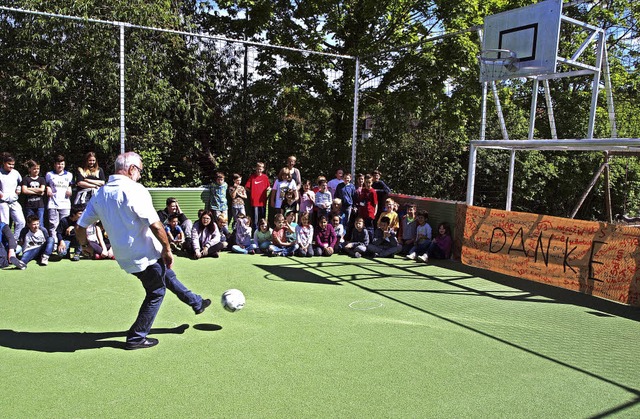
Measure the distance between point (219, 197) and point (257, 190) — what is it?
2.88 feet

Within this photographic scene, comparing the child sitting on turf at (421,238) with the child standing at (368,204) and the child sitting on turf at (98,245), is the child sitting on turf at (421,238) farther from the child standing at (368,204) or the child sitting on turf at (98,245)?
the child sitting on turf at (98,245)

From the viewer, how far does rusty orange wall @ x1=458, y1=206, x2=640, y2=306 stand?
25.8 ft

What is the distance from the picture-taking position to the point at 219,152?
13.2m

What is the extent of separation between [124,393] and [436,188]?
1475 centimetres

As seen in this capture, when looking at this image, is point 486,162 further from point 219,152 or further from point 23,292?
point 23,292

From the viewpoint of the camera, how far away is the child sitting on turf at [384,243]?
448 inches

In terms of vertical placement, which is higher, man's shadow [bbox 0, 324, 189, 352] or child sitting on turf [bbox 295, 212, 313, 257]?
child sitting on turf [bbox 295, 212, 313, 257]

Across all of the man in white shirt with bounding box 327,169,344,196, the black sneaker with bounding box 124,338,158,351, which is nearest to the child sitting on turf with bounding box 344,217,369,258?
the man in white shirt with bounding box 327,169,344,196

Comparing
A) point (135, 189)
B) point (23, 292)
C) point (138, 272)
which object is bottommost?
point (23, 292)

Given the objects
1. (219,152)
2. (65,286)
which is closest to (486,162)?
(219,152)

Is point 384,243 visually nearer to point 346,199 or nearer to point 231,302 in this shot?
point 346,199

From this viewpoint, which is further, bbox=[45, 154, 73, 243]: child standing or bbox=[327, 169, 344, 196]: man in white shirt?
bbox=[327, 169, 344, 196]: man in white shirt

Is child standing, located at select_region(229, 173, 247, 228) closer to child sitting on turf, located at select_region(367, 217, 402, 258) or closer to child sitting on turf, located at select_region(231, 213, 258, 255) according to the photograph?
child sitting on turf, located at select_region(231, 213, 258, 255)

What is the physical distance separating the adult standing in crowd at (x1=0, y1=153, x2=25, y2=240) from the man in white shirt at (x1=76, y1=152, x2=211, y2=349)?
200 inches
